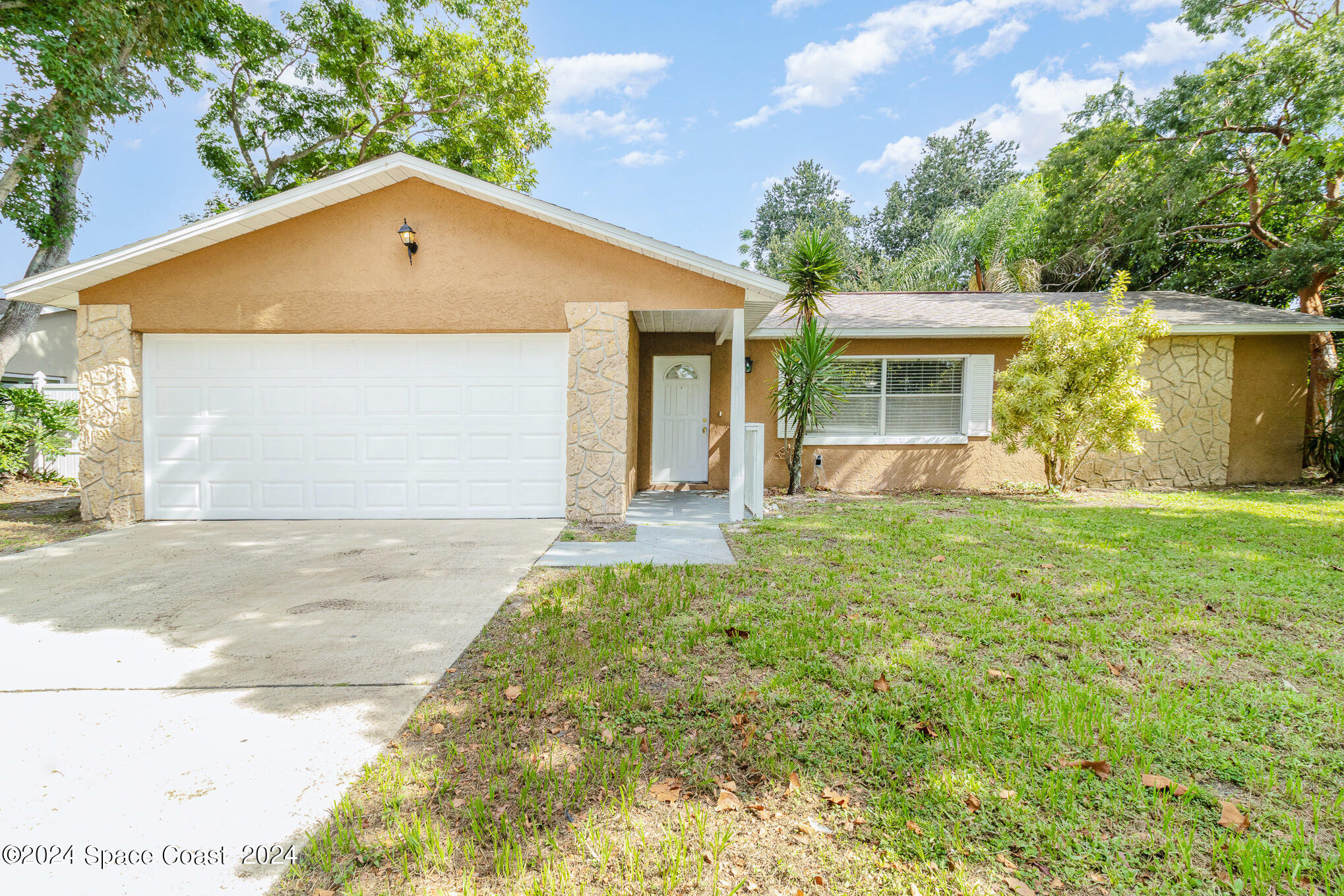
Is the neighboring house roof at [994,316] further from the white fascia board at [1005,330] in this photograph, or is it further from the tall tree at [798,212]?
the tall tree at [798,212]

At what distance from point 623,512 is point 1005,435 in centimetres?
591

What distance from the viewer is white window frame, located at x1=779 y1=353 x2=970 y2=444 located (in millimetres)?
9078

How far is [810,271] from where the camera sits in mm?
7922

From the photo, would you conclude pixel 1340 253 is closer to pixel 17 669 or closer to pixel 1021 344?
pixel 1021 344

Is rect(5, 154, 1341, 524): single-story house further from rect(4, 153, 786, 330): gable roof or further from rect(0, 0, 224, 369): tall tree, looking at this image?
rect(0, 0, 224, 369): tall tree

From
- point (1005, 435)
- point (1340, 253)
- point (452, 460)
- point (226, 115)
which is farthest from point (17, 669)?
point (1340, 253)

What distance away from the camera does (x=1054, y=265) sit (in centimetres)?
1528

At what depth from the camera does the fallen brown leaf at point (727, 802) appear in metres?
1.83

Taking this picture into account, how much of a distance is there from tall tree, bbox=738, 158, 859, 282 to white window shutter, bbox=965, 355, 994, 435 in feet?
69.2

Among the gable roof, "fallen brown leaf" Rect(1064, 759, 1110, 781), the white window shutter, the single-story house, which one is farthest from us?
the white window shutter

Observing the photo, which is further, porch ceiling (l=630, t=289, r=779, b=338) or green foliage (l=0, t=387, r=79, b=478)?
green foliage (l=0, t=387, r=79, b=478)

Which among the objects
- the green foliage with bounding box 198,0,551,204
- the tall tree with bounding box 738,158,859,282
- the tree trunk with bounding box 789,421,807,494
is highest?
the tall tree with bounding box 738,158,859,282

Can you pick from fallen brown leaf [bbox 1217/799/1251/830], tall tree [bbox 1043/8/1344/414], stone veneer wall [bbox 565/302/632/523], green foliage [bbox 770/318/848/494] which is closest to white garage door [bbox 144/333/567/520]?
stone veneer wall [bbox 565/302/632/523]

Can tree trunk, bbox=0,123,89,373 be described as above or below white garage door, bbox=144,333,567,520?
above
